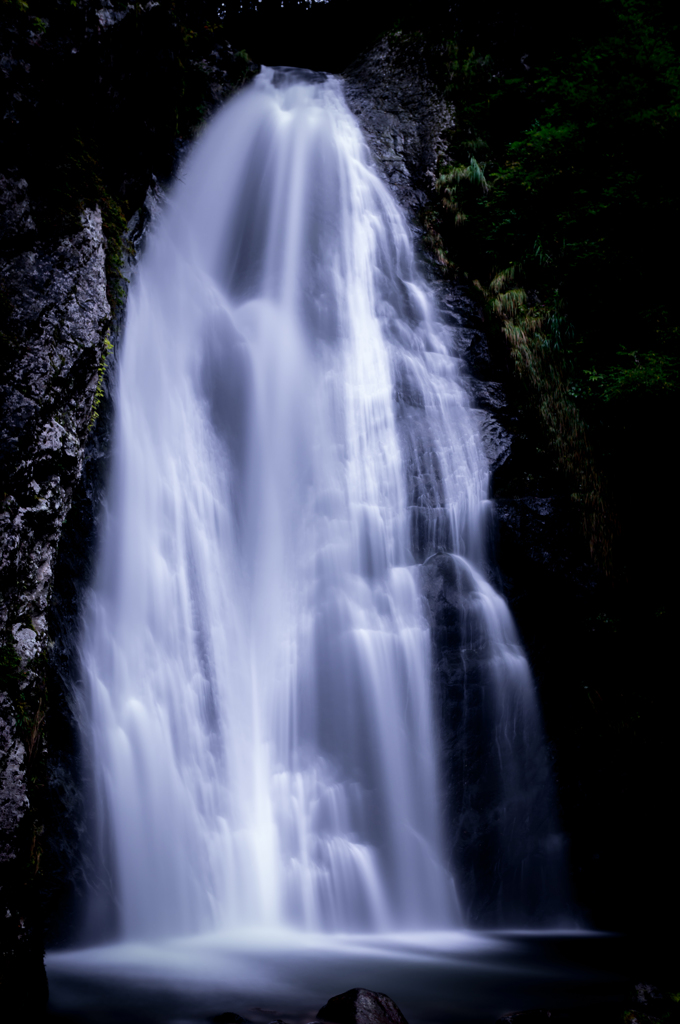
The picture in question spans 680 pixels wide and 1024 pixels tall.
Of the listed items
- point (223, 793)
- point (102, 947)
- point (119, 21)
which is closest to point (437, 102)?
point (119, 21)

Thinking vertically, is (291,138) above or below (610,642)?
above

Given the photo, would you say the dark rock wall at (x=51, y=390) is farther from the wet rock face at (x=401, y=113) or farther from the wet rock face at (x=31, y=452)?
the wet rock face at (x=401, y=113)

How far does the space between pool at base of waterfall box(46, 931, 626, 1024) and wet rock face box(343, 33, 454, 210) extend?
33.8 feet

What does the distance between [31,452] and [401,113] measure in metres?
11.3

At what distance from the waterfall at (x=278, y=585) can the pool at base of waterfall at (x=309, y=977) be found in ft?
1.12

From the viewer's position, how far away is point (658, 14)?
34.5 feet

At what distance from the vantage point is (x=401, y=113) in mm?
12062

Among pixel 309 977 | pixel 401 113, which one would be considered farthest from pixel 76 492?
pixel 401 113

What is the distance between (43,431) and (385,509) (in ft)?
13.2

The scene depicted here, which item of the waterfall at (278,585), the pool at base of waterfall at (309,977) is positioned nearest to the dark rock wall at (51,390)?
the waterfall at (278,585)

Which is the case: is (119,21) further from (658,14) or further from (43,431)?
(658,14)

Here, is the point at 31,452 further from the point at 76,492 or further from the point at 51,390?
the point at 76,492

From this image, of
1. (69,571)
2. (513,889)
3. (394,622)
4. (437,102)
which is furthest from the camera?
(437,102)

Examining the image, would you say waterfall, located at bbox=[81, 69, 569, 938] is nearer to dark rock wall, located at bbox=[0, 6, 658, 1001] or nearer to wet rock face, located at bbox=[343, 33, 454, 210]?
dark rock wall, located at bbox=[0, 6, 658, 1001]
